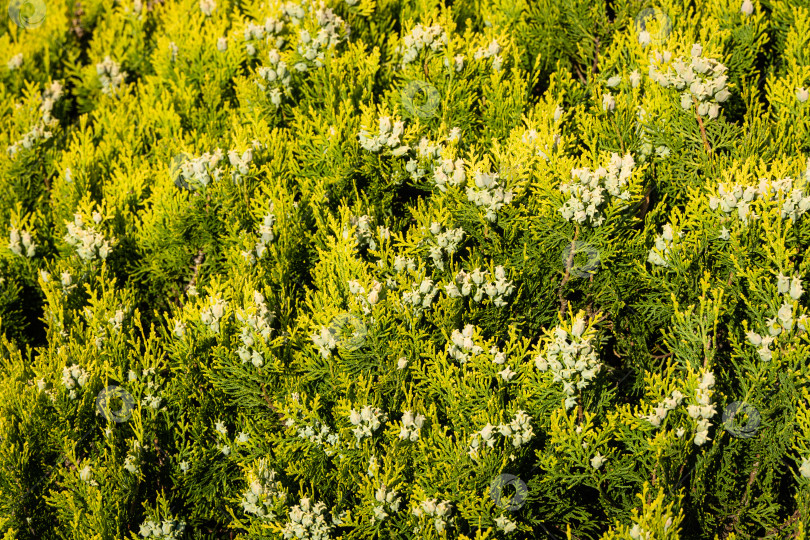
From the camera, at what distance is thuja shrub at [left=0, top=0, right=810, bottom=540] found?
9.41 feet

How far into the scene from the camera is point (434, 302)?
10.7ft

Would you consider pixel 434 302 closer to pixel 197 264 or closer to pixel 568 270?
pixel 568 270

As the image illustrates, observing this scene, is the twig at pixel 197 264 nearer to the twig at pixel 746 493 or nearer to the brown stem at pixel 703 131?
the brown stem at pixel 703 131

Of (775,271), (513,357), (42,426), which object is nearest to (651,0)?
(775,271)

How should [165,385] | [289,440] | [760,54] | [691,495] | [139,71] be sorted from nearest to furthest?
[691,495], [289,440], [165,385], [760,54], [139,71]

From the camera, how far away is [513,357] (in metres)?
2.99

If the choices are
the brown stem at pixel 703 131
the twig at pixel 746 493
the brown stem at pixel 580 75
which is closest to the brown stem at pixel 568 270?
the brown stem at pixel 703 131

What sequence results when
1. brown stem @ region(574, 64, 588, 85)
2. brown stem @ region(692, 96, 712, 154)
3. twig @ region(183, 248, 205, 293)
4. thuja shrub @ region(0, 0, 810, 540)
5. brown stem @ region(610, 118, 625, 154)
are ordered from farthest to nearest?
brown stem @ region(574, 64, 588, 85) → twig @ region(183, 248, 205, 293) → brown stem @ region(610, 118, 625, 154) → brown stem @ region(692, 96, 712, 154) → thuja shrub @ region(0, 0, 810, 540)

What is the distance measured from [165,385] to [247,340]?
0.59 m

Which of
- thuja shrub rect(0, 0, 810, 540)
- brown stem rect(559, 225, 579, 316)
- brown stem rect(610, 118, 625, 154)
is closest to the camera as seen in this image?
thuja shrub rect(0, 0, 810, 540)

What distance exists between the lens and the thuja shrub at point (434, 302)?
2.87 m

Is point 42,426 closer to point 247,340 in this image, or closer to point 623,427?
point 247,340

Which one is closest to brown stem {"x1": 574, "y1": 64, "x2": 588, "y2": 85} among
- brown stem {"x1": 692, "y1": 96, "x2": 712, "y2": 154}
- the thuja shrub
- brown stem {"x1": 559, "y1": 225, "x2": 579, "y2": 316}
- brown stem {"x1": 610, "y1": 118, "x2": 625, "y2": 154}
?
the thuja shrub

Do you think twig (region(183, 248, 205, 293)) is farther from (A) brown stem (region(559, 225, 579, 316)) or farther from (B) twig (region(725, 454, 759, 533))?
(B) twig (region(725, 454, 759, 533))
